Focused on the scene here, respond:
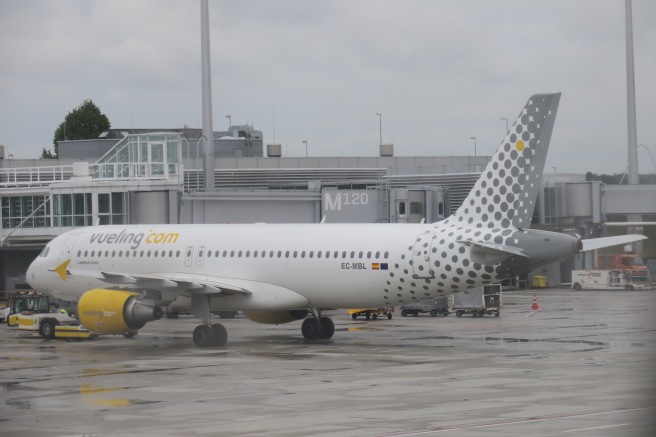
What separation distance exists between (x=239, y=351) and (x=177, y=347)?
3.28 metres

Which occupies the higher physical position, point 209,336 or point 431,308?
point 209,336

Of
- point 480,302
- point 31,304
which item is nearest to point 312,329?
point 480,302

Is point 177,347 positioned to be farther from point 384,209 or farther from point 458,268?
point 384,209

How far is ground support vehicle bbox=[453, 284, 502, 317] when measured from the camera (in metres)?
54.5

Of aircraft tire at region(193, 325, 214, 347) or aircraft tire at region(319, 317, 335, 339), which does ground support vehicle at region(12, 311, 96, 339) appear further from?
aircraft tire at region(319, 317, 335, 339)

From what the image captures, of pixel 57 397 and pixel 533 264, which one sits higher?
pixel 533 264

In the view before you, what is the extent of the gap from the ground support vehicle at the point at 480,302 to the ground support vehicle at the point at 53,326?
19.7m

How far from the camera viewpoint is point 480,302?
5472cm

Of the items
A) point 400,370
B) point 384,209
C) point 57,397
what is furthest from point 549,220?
point 57,397

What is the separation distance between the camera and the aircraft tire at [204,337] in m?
38.1

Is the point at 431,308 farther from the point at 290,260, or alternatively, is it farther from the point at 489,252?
the point at 489,252

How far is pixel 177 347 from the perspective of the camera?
38.6 metres

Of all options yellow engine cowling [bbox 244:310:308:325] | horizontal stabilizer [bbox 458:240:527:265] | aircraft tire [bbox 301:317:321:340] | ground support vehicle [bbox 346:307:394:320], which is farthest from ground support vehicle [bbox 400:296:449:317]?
horizontal stabilizer [bbox 458:240:527:265]

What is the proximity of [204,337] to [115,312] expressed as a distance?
3342mm
